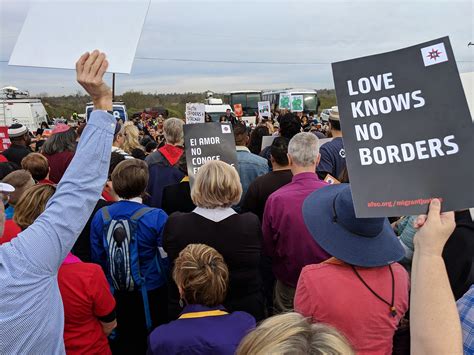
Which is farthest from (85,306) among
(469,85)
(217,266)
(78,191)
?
(469,85)

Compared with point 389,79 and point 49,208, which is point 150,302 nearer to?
point 49,208

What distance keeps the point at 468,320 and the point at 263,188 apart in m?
2.32

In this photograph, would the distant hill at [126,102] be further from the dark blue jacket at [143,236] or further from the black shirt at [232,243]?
the black shirt at [232,243]

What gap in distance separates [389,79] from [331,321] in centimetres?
99

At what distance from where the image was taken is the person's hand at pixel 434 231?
1.18m

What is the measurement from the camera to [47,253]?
1.24m

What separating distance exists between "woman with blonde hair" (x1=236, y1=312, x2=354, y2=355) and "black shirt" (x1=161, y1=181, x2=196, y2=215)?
2572 millimetres

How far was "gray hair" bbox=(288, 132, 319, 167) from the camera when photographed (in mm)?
3135

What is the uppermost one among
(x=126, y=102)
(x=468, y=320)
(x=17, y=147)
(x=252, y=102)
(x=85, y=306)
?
(x=126, y=102)

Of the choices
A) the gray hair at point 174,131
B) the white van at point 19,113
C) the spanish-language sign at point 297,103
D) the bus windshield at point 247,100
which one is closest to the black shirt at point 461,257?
the gray hair at point 174,131

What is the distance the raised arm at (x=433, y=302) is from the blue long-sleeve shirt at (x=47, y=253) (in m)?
1.06

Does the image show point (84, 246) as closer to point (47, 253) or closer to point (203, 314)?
point (203, 314)

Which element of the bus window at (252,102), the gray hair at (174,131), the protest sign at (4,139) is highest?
the bus window at (252,102)

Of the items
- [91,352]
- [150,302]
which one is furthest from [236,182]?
[91,352]
